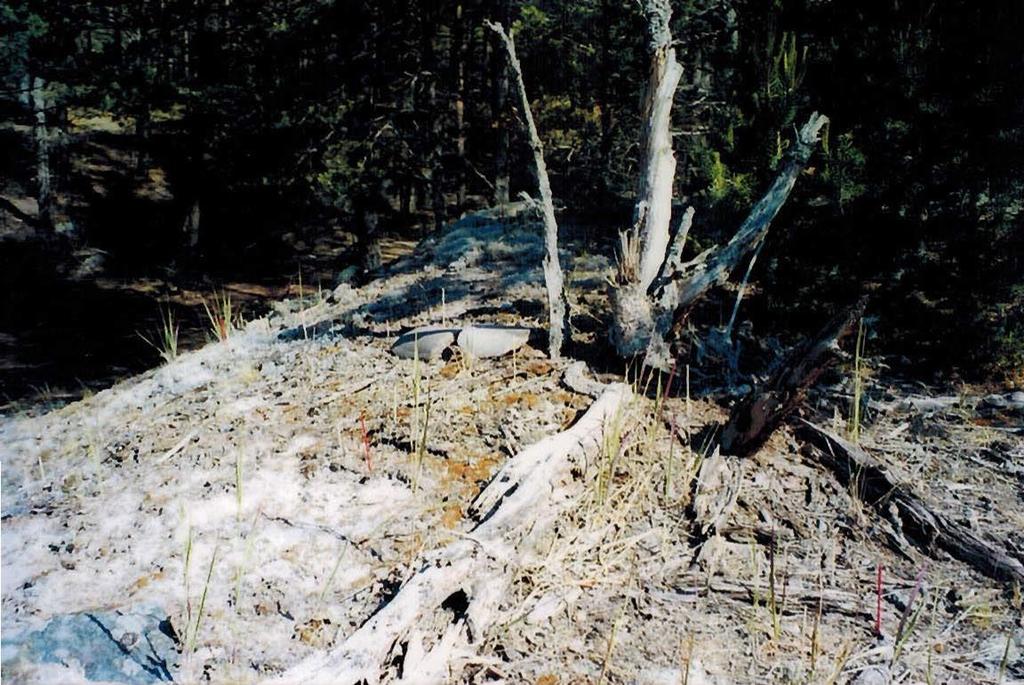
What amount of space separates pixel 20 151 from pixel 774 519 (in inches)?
961

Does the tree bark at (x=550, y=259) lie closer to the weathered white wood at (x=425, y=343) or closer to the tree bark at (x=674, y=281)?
the tree bark at (x=674, y=281)

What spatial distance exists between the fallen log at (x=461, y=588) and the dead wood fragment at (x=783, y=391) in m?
1.09

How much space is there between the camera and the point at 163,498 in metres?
4.07

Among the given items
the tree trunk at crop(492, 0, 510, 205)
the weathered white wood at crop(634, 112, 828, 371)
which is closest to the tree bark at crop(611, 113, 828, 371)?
the weathered white wood at crop(634, 112, 828, 371)

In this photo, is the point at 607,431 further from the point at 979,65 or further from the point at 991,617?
the point at 979,65

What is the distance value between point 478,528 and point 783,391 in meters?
2.15

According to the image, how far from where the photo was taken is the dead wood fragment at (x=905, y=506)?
364 cm

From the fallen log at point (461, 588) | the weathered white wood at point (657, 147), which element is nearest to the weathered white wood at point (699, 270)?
the weathered white wood at point (657, 147)

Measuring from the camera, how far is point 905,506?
4070 millimetres

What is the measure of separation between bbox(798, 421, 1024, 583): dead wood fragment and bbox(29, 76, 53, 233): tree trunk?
16043mm

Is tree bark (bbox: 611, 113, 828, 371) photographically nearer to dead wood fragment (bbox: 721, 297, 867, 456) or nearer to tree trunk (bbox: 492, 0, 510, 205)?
dead wood fragment (bbox: 721, 297, 867, 456)

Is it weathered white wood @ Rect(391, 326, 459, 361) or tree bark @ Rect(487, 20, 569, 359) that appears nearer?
tree bark @ Rect(487, 20, 569, 359)

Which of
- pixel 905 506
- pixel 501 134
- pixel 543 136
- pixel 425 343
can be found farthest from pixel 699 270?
pixel 501 134

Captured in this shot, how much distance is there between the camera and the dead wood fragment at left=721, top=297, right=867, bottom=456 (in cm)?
432
